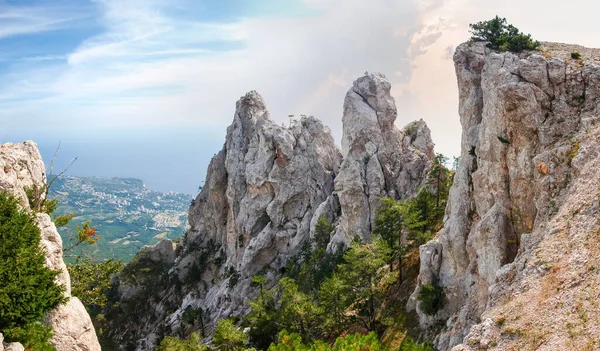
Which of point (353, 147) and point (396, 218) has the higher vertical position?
Result: point (353, 147)

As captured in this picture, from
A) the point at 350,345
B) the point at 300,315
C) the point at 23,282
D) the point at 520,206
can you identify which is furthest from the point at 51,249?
the point at 520,206

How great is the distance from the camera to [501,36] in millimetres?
38688

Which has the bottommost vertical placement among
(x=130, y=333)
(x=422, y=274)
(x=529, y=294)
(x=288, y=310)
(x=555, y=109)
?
(x=130, y=333)

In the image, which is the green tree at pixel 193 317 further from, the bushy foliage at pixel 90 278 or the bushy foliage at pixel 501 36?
the bushy foliage at pixel 501 36

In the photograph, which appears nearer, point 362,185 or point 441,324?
point 441,324

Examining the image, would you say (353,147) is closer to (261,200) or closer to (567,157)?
(261,200)

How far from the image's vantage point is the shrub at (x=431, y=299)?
38.2 metres

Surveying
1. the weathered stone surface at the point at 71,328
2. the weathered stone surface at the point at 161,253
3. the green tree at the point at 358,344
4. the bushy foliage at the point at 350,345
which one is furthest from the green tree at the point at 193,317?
the green tree at the point at 358,344

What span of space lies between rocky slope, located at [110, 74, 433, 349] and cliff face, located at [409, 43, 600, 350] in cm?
3588

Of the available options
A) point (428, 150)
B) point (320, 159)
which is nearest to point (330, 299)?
point (428, 150)

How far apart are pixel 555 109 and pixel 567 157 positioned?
560 cm

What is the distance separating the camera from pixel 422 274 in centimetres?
4166

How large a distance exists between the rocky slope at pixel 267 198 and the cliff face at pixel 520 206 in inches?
1413

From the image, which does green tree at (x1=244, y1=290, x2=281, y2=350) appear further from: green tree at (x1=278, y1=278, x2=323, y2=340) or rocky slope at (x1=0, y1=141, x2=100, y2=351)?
rocky slope at (x1=0, y1=141, x2=100, y2=351)
